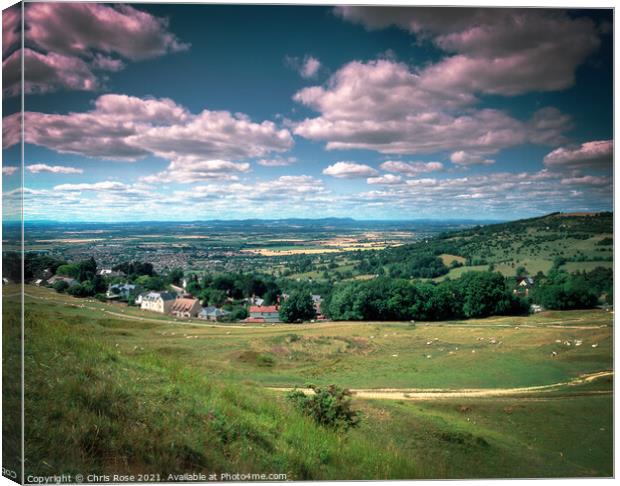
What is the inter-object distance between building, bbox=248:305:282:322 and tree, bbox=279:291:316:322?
107 millimetres

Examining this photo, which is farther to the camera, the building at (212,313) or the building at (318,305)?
the building at (318,305)

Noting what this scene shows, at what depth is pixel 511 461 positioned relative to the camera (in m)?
5.75

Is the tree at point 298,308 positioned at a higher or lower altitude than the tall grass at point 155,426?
higher

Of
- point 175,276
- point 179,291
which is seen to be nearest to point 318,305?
point 179,291

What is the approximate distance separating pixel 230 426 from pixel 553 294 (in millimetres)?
6044

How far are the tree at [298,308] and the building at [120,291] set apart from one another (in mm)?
2558

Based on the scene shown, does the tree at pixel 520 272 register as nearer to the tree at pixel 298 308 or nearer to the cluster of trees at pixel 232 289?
the tree at pixel 298 308

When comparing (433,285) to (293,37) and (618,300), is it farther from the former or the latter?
(293,37)

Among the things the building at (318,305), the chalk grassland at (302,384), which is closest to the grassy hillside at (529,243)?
the chalk grassland at (302,384)

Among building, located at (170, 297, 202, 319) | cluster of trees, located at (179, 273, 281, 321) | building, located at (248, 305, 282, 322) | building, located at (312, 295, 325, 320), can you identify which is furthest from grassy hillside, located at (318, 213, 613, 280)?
building, located at (170, 297, 202, 319)

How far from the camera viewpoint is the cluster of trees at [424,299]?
24.8ft

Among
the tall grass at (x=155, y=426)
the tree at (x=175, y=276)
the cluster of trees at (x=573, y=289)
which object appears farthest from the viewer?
the tree at (x=175, y=276)

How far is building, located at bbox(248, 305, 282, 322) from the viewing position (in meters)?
7.52

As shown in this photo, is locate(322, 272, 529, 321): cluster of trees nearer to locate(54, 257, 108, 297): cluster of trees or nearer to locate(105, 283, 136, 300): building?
locate(105, 283, 136, 300): building
